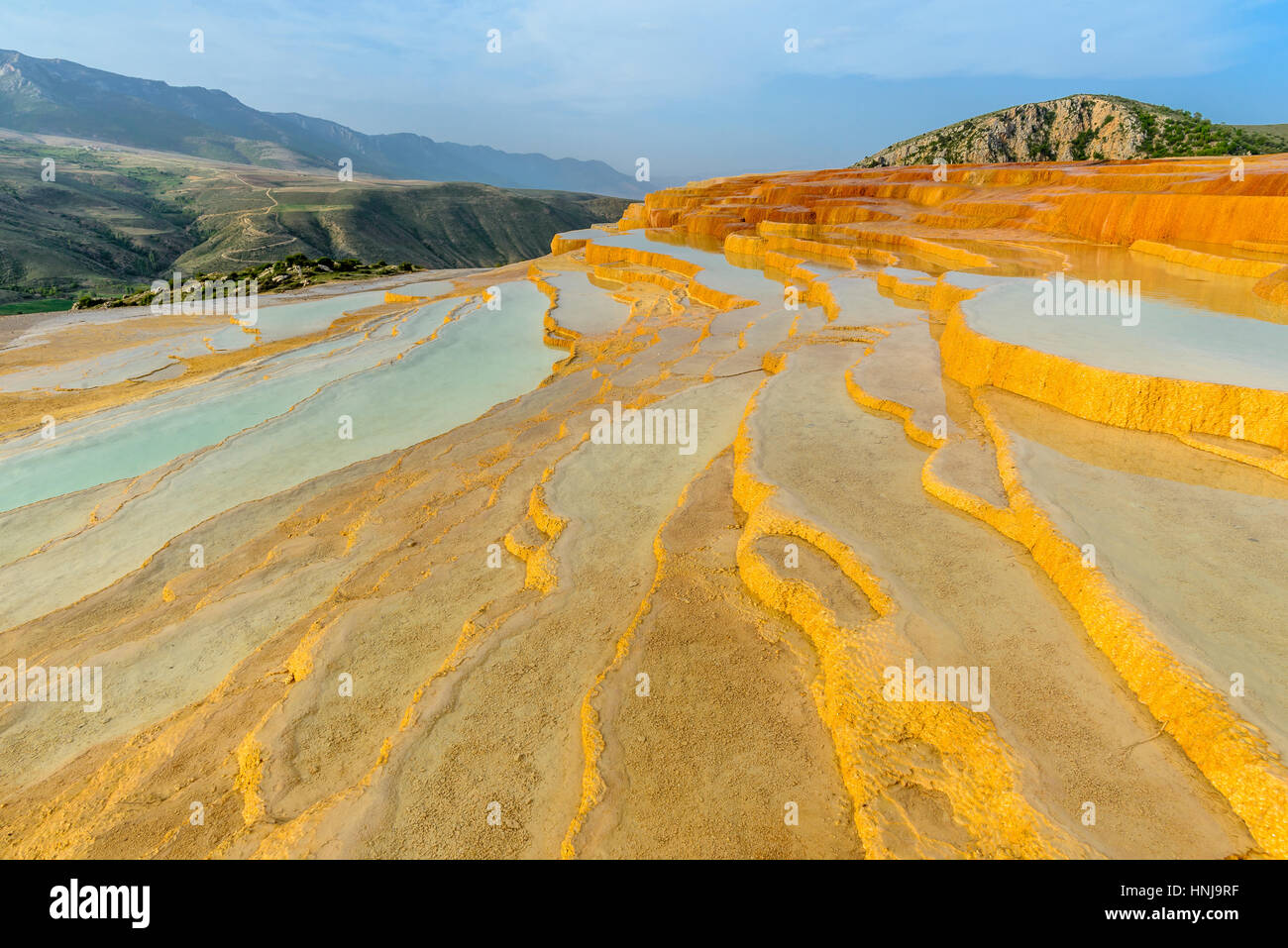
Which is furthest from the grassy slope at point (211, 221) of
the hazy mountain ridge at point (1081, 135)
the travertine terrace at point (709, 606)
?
the hazy mountain ridge at point (1081, 135)

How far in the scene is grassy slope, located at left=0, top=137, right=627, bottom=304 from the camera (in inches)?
1730

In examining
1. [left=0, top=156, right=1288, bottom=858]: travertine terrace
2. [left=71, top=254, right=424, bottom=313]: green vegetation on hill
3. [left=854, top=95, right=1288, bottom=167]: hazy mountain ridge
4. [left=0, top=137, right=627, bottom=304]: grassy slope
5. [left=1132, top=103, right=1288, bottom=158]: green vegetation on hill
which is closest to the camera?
[left=0, top=156, right=1288, bottom=858]: travertine terrace

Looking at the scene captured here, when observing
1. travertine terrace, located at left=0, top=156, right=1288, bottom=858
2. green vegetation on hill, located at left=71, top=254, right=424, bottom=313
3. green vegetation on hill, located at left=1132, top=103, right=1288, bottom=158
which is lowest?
travertine terrace, located at left=0, top=156, right=1288, bottom=858

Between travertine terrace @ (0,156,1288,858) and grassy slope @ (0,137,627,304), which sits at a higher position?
grassy slope @ (0,137,627,304)

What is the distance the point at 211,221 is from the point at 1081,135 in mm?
77838

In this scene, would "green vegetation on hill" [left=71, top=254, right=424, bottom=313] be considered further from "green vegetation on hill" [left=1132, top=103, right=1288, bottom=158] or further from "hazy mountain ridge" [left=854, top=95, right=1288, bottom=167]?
"green vegetation on hill" [left=1132, top=103, right=1288, bottom=158]

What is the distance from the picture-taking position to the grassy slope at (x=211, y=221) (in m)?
43.9

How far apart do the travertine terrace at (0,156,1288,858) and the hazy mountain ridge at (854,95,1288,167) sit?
137 ft

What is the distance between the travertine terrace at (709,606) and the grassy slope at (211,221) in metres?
39.8

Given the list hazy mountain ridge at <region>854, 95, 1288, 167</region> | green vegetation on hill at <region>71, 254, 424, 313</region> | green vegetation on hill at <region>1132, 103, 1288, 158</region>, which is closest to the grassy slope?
green vegetation on hill at <region>71, 254, 424, 313</region>

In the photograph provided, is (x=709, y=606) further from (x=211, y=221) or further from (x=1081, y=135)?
(x=211, y=221)

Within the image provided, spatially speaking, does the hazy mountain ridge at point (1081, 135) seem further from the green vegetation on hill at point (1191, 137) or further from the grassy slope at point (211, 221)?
the grassy slope at point (211, 221)
